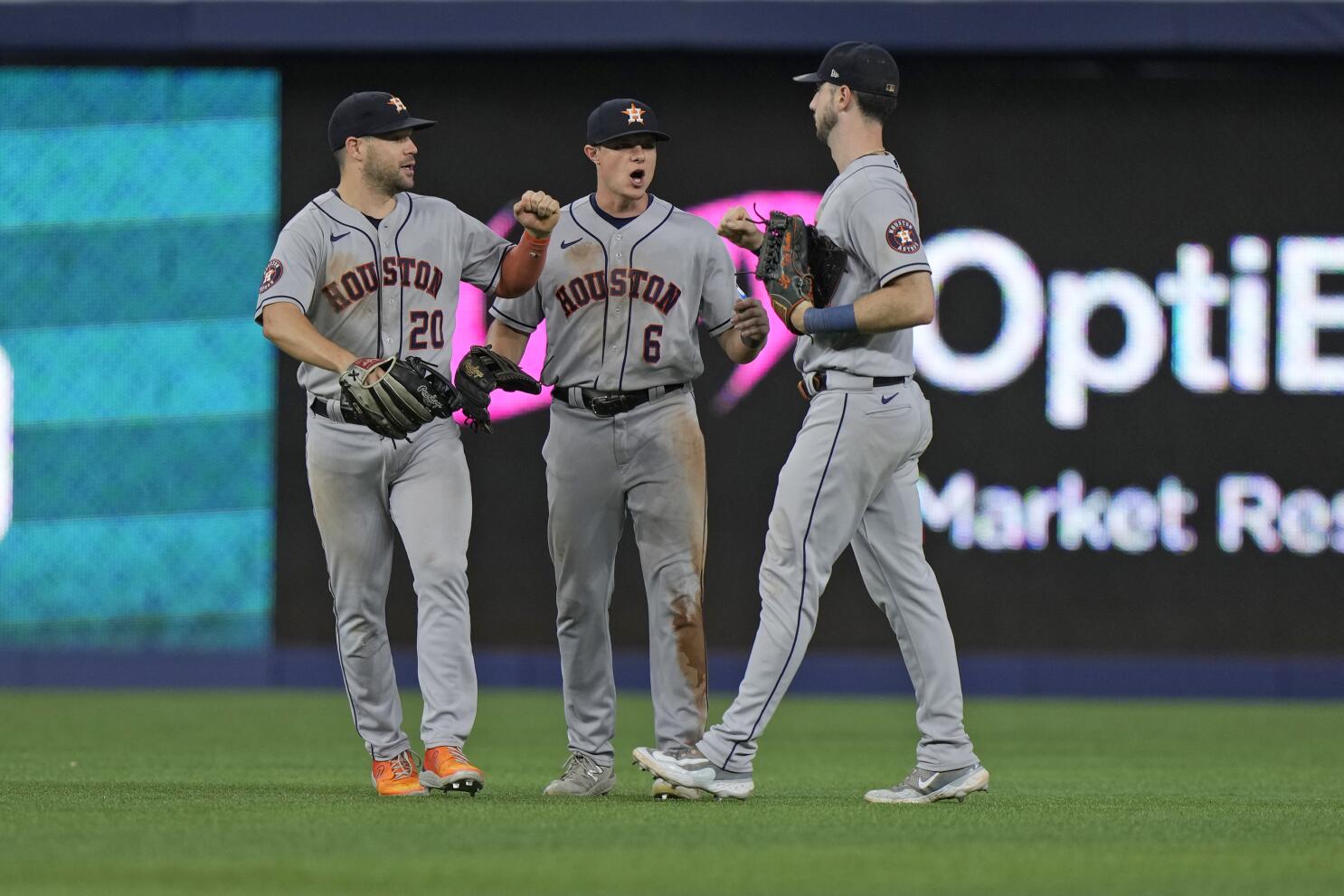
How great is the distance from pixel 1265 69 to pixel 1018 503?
287 centimetres

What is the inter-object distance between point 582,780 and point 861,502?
4.10 ft

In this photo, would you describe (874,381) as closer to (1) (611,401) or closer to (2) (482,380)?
(1) (611,401)

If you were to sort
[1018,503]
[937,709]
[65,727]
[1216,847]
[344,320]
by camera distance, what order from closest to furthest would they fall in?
[1216,847] < [937,709] < [344,320] < [65,727] < [1018,503]

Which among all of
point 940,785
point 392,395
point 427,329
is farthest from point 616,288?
point 940,785

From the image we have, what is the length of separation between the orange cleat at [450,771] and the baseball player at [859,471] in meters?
0.49

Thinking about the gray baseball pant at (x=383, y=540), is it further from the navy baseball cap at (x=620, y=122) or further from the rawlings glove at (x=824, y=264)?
the rawlings glove at (x=824, y=264)

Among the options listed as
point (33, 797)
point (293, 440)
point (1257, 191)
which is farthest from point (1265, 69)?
point (33, 797)

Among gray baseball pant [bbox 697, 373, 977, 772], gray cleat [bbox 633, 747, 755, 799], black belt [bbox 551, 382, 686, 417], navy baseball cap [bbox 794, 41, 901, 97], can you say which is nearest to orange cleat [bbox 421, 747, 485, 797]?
gray cleat [bbox 633, 747, 755, 799]

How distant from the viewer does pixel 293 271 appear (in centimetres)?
598

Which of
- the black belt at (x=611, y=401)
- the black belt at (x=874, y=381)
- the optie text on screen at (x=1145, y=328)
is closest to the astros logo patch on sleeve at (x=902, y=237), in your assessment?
the black belt at (x=874, y=381)

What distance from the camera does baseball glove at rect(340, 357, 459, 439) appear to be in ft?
18.8

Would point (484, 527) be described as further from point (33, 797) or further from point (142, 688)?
point (33, 797)

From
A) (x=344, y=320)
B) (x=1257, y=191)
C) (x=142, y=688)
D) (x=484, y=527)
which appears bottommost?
(x=142, y=688)

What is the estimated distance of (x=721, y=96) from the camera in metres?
11.8
